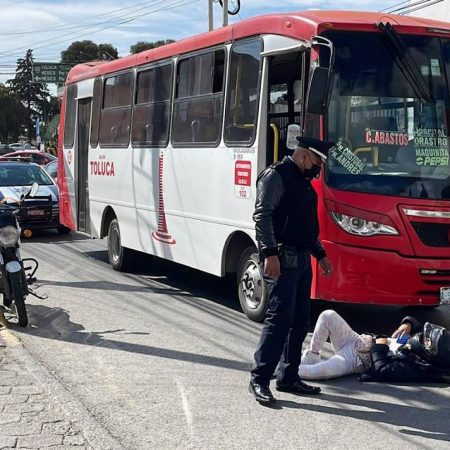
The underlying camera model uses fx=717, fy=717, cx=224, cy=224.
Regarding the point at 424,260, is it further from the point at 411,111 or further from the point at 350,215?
the point at 411,111

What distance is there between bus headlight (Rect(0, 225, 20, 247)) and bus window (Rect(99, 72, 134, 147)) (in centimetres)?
355

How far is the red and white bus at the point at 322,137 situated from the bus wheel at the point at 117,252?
39.4 inches

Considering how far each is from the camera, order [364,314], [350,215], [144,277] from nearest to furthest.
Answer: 1. [350,215]
2. [364,314]
3. [144,277]

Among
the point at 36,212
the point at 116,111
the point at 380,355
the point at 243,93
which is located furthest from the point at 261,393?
the point at 36,212

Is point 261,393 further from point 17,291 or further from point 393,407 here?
point 17,291

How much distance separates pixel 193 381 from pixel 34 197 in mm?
9545

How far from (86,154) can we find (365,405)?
26.4ft

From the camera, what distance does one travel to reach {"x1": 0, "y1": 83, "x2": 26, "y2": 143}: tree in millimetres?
95812

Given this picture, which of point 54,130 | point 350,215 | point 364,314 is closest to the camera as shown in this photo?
point 350,215

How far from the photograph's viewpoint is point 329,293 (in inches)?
251

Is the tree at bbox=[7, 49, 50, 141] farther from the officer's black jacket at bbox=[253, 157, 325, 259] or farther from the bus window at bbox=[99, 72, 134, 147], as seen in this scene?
the officer's black jacket at bbox=[253, 157, 325, 259]

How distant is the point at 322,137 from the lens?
6.41 m

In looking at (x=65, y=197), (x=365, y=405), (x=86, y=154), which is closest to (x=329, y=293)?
(x=365, y=405)

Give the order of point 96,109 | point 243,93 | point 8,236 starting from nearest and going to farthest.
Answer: point 8,236 → point 243,93 → point 96,109
